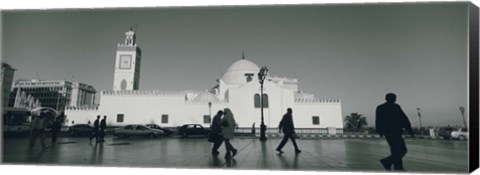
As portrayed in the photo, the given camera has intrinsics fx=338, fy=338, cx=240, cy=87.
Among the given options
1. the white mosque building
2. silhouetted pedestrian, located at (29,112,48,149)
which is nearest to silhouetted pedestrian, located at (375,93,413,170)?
silhouetted pedestrian, located at (29,112,48,149)

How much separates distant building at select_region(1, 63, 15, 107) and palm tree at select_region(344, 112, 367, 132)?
9.61 m

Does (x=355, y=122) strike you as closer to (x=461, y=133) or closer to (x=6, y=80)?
(x=461, y=133)

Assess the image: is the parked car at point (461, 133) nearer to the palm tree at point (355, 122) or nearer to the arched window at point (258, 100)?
the palm tree at point (355, 122)

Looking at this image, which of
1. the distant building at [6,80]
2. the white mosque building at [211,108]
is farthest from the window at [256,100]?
the distant building at [6,80]

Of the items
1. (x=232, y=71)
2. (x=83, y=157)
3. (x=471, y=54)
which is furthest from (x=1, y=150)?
(x=232, y=71)

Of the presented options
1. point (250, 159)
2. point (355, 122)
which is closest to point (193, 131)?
point (250, 159)

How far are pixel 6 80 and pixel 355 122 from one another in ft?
→ 36.1

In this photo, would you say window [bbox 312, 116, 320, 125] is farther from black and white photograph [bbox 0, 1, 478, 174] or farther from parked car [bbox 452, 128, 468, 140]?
parked car [bbox 452, 128, 468, 140]

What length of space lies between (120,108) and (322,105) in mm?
10064

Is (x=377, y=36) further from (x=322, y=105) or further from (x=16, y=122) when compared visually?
(x=322, y=105)

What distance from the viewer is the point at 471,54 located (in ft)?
19.4

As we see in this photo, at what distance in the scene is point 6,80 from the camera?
8219 millimetres

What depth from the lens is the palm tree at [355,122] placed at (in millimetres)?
10795

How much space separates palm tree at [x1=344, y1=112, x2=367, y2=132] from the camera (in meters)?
10.8
